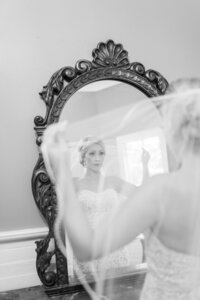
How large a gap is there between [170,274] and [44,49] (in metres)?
1.32

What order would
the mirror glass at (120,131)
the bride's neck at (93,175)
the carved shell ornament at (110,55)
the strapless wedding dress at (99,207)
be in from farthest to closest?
the carved shell ornament at (110,55) < the bride's neck at (93,175) < the strapless wedding dress at (99,207) < the mirror glass at (120,131)

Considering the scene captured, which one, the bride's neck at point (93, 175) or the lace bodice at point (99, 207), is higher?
the bride's neck at point (93, 175)

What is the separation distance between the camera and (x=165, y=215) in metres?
0.66

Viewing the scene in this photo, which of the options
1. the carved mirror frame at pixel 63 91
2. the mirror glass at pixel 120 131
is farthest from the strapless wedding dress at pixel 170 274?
the carved mirror frame at pixel 63 91

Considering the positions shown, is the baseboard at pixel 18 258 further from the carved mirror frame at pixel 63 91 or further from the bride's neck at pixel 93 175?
the bride's neck at pixel 93 175

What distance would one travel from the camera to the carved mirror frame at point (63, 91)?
162cm

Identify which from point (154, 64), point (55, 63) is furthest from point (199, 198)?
point (154, 64)

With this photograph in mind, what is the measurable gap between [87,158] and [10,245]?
1.79 feet

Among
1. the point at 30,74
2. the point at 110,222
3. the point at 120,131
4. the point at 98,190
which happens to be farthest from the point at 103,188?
the point at 110,222

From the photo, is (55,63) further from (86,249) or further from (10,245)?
(86,249)

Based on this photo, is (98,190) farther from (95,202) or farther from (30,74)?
(30,74)

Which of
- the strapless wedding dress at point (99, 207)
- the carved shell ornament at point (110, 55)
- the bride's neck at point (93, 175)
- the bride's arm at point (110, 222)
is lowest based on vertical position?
the strapless wedding dress at point (99, 207)

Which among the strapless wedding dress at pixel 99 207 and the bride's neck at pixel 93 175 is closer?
the strapless wedding dress at pixel 99 207

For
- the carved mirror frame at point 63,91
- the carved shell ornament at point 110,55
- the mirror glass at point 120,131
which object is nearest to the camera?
the mirror glass at point 120,131
